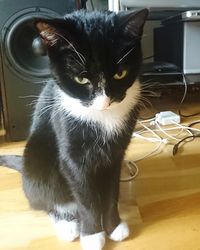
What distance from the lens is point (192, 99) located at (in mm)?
1708

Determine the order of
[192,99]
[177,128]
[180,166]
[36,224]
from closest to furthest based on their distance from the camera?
1. [36,224]
2. [180,166]
3. [177,128]
4. [192,99]

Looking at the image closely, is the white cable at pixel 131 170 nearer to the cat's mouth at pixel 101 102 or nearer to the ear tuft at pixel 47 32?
the cat's mouth at pixel 101 102

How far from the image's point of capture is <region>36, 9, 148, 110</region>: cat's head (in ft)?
2.14

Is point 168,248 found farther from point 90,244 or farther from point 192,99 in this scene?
point 192,99

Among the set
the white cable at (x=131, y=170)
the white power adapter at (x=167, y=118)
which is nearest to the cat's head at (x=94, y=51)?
the white cable at (x=131, y=170)

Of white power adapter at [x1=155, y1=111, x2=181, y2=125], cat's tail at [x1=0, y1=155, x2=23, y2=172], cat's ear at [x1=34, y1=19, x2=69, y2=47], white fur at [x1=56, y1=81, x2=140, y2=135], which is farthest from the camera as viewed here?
white power adapter at [x1=155, y1=111, x2=181, y2=125]

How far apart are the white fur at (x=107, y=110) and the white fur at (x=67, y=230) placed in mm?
261

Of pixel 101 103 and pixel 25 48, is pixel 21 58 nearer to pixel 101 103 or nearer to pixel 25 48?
pixel 25 48

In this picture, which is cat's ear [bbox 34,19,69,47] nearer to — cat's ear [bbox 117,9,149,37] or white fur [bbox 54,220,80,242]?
cat's ear [bbox 117,9,149,37]

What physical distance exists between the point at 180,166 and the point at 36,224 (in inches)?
19.9

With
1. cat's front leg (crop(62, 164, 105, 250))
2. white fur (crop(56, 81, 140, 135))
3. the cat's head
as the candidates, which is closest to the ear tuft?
the cat's head

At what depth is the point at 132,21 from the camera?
0.66 metres

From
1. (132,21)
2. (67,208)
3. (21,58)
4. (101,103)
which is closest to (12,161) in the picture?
(67,208)

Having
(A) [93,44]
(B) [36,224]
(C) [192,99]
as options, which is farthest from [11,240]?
(C) [192,99]
